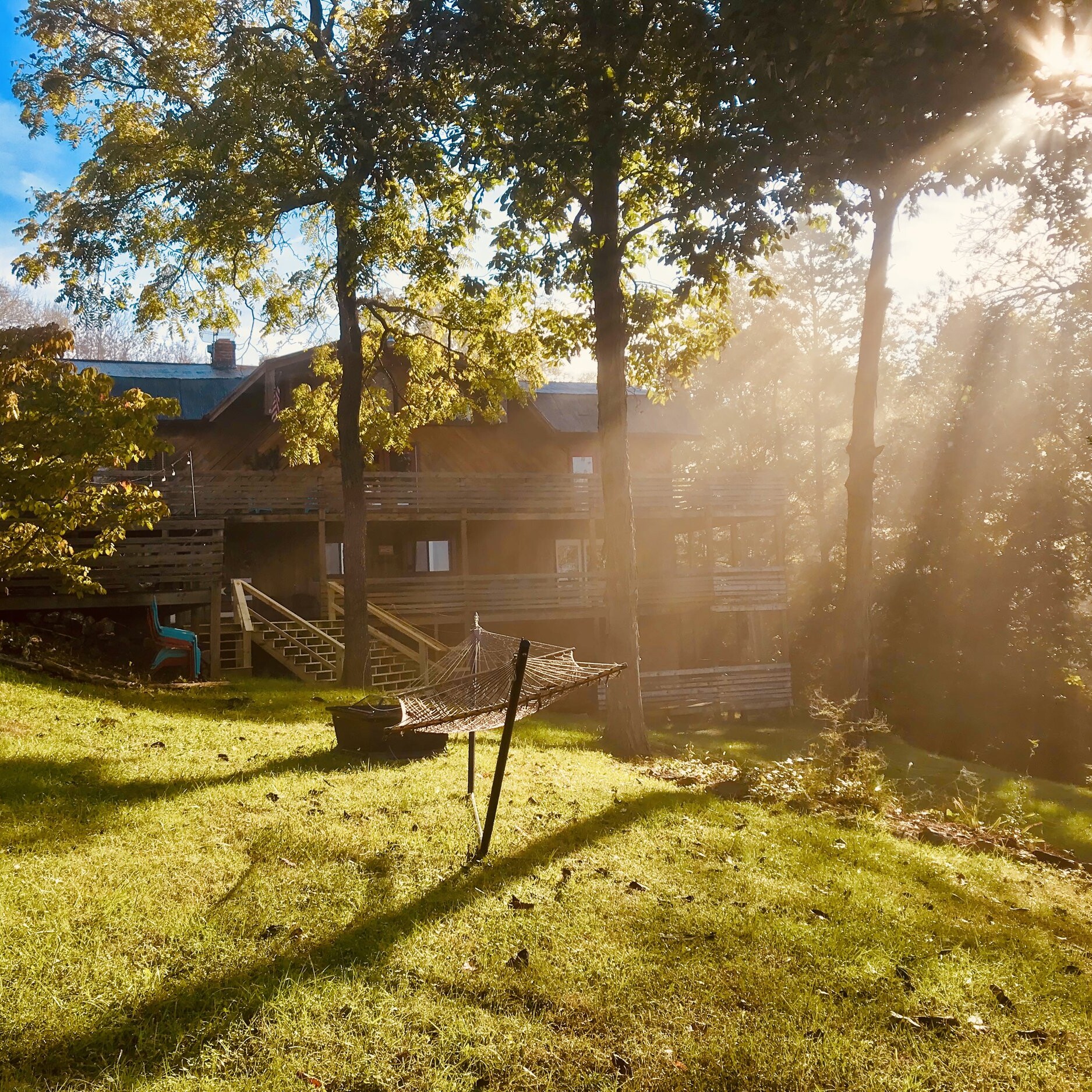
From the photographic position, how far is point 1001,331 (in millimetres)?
31812

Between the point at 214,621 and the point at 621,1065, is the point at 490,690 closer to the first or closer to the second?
the point at 621,1065

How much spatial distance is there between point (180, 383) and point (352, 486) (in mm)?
13243

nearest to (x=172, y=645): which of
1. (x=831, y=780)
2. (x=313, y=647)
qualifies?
Result: (x=313, y=647)

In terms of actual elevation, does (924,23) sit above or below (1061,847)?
above

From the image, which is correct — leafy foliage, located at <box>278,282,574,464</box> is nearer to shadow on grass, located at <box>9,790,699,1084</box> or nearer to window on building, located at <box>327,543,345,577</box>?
window on building, located at <box>327,543,345,577</box>

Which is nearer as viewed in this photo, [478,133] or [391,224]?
[478,133]

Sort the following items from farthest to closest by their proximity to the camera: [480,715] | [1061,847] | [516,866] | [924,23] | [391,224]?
1. [391,224]
2. [1061,847]
3. [924,23]
4. [516,866]
5. [480,715]

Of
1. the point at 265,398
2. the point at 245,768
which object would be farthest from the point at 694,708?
the point at 245,768

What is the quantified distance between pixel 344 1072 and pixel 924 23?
35.8ft

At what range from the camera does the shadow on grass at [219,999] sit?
421cm

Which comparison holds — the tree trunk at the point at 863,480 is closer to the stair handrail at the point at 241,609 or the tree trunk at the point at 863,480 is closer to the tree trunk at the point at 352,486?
the tree trunk at the point at 352,486

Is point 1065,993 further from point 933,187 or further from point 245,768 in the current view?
point 933,187

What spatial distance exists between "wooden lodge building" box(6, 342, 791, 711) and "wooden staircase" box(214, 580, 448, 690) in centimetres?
6

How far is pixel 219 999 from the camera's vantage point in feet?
15.7
